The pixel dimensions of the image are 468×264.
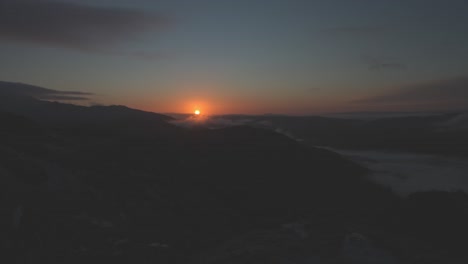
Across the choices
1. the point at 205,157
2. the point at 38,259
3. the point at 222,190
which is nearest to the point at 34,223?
the point at 38,259

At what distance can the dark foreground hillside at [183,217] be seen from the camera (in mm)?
22969

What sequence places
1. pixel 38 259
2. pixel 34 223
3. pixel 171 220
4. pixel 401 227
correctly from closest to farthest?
pixel 38 259 → pixel 34 223 → pixel 171 220 → pixel 401 227

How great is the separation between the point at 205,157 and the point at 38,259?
199 feet

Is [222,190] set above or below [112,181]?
below

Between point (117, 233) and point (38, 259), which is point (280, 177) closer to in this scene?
point (117, 233)

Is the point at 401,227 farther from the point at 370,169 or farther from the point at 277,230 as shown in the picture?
the point at 370,169

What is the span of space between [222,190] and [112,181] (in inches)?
926

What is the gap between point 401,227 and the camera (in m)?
43.1

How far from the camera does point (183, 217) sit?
37031mm

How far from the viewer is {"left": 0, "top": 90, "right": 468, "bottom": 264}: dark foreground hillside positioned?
22969 millimetres

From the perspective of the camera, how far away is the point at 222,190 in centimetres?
5831

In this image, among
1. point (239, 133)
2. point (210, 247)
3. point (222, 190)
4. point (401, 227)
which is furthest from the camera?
point (239, 133)

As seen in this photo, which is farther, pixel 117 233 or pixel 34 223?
pixel 117 233

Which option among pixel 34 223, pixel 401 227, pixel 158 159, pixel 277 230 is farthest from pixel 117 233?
pixel 158 159
